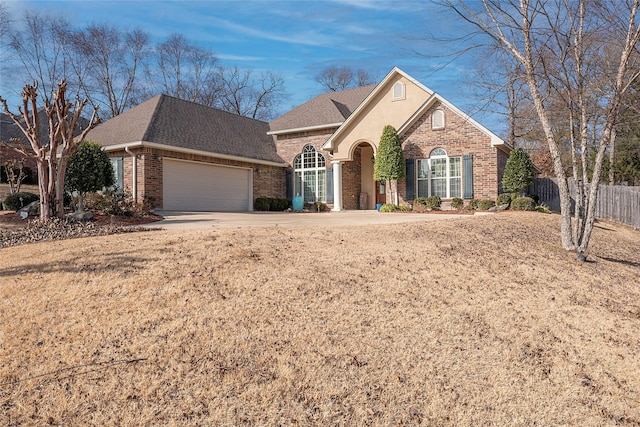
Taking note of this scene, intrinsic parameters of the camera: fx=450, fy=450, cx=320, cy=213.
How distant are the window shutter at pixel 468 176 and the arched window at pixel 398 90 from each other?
441 centimetres

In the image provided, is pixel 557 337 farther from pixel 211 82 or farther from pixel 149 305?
pixel 211 82

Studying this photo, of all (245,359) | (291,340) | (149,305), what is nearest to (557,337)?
(291,340)

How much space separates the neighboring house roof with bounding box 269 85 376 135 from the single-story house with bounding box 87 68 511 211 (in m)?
0.07

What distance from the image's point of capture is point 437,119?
16.8 metres

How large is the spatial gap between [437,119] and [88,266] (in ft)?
45.9

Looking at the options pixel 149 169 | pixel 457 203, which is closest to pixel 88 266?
pixel 149 169

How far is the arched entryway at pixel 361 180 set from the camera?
20469 mm

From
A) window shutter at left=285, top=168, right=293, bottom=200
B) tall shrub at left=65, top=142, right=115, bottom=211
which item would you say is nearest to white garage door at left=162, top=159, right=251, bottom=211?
window shutter at left=285, top=168, right=293, bottom=200

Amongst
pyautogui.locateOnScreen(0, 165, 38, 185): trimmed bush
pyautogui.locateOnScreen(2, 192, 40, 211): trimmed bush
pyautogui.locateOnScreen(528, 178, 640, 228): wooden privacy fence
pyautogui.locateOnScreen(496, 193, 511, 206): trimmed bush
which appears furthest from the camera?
pyautogui.locateOnScreen(0, 165, 38, 185): trimmed bush

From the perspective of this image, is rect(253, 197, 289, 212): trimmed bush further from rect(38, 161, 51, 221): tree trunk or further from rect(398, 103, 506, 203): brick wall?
rect(38, 161, 51, 221): tree trunk

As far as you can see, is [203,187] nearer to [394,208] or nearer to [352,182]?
[352,182]

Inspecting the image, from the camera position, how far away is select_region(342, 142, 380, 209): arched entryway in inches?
806

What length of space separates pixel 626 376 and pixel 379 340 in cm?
212

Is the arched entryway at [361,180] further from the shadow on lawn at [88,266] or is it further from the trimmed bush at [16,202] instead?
the shadow on lawn at [88,266]
